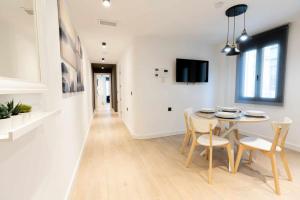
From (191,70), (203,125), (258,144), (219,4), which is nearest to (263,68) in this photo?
(191,70)

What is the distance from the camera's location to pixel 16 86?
718mm

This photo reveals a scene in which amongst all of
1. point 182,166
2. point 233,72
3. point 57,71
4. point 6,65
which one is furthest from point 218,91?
point 6,65

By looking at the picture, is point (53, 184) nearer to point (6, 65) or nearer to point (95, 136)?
point (6, 65)

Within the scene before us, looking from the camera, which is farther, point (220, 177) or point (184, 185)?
point (220, 177)

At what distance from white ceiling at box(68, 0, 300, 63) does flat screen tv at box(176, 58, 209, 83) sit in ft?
2.18

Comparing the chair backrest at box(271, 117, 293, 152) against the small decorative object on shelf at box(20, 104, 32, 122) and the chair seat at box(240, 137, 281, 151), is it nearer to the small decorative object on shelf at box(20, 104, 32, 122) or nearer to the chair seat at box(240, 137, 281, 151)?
the chair seat at box(240, 137, 281, 151)

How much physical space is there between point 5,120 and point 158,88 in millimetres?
3447

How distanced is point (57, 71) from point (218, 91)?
14.7 feet

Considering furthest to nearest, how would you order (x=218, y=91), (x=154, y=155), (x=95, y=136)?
(x=218, y=91) < (x=95, y=136) < (x=154, y=155)

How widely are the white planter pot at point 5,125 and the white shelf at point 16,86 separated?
0.11 metres

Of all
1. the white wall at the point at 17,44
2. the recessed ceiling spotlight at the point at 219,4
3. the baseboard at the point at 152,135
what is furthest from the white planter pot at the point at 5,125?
the baseboard at the point at 152,135

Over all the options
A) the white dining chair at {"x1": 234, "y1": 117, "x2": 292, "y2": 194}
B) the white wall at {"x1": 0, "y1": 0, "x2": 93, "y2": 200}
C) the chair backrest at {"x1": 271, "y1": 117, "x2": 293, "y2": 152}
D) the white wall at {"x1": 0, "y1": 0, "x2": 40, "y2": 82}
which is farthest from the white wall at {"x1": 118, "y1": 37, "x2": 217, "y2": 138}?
the white wall at {"x1": 0, "y1": 0, "x2": 40, "y2": 82}

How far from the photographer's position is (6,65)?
0.69m

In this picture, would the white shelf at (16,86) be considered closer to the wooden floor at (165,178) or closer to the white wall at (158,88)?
the wooden floor at (165,178)
